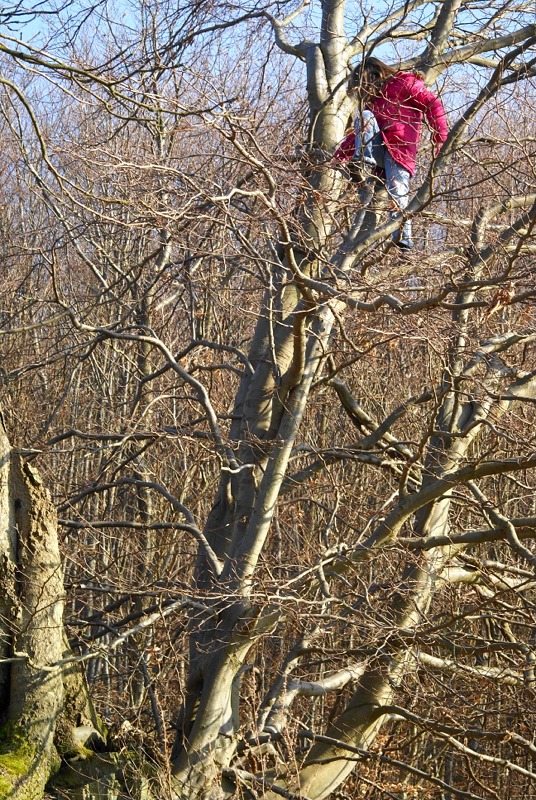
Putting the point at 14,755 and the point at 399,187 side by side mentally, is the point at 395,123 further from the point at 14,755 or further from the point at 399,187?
the point at 14,755

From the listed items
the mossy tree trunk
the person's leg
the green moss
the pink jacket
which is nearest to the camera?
the green moss

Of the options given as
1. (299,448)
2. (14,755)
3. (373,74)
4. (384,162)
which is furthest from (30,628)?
(373,74)

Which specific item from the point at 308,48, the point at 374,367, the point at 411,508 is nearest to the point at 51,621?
the point at 411,508

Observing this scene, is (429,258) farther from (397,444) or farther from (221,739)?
(221,739)

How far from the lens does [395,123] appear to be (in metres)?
5.74

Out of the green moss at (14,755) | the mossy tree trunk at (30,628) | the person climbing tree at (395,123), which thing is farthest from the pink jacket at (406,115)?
the green moss at (14,755)

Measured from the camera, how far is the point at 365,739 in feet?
21.1

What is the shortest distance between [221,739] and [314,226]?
3.29 metres

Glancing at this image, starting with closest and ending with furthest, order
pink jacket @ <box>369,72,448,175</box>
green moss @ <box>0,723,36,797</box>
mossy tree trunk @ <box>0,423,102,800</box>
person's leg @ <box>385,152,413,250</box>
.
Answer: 1. green moss @ <box>0,723,36,797</box>
2. mossy tree trunk @ <box>0,423,102,800</box>
3. pink jacket @ <box>369,72,448,175</box>
4. person's leg @ <box>385,152,413,250</box>

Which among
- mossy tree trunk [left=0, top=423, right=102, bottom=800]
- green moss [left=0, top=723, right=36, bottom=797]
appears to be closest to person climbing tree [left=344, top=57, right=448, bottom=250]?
mossy tree trunk [left=0, top=423, right=102, bottom=800]

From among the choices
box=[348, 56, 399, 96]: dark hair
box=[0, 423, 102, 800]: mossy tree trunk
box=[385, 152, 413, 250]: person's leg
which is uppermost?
box=[348, 56, 399, 96]: dark hair

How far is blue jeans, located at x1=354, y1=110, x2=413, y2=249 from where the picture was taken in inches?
225

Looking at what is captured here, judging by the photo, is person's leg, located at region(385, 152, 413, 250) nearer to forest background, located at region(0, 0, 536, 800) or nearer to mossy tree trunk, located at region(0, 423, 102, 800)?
forest background, located at region(0, 0, 536, 800)

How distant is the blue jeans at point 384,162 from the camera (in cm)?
573
